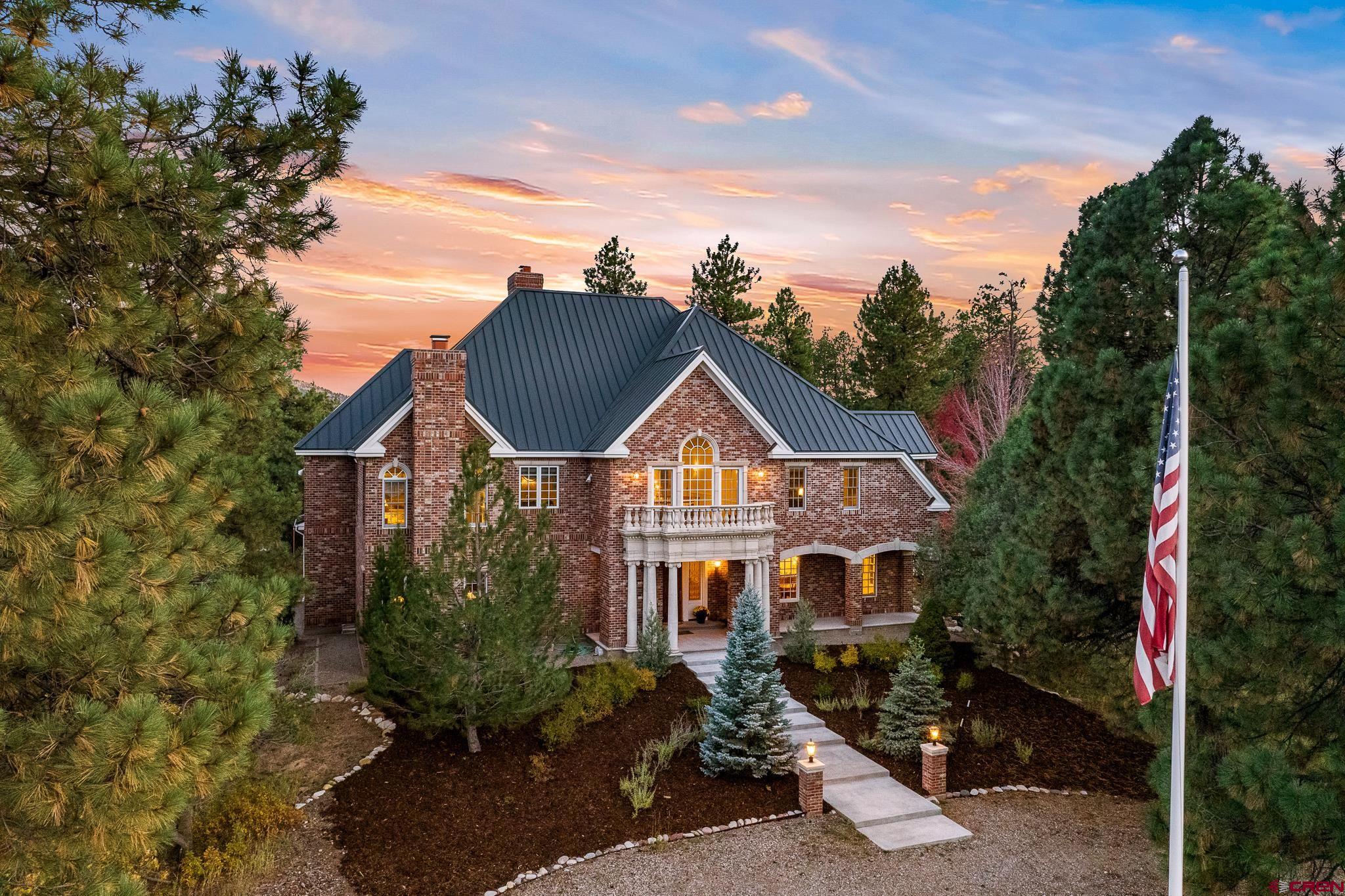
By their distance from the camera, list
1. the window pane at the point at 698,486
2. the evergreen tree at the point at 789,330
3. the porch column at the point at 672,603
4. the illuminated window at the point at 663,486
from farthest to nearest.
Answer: the evergreen tree at the point at 789,330, the window pane at the point at 698,486, the illuminated window at the point at 663,486, the porch column at the point at 672,603

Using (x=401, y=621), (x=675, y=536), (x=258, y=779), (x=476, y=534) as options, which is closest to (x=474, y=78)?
(x=476, y=534)

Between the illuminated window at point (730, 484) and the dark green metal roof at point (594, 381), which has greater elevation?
the dark green metal roof at point (594, 381)

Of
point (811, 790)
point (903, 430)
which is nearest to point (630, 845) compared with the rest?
point (811, 790)

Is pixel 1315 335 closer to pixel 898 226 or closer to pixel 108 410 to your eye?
pixel 108 410

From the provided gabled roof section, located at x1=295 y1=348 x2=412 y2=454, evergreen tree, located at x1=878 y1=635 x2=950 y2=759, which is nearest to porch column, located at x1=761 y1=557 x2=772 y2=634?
evergreen tree, located at x1=878 y1=635 x2=950 y2=759

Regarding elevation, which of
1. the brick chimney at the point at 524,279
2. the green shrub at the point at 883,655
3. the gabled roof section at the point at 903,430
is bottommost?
the green shrub at the point at 883,655

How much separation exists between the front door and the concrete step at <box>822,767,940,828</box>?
33.1 feet

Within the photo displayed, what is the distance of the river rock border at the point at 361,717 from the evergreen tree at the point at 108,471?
6.34m

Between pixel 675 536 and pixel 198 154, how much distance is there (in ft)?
50.9

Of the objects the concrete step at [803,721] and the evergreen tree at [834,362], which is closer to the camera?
the concrete step at [803,721]

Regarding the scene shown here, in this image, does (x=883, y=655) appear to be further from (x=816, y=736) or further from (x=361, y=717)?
(x=361, y=717)

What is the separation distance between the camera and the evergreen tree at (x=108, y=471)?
4059mm

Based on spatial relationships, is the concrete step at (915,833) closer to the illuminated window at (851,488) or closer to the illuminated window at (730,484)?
the illuminated window at (730,484)

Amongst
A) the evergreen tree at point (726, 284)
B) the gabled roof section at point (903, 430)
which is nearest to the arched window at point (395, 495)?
the gabled roof section at point (903, 430)
